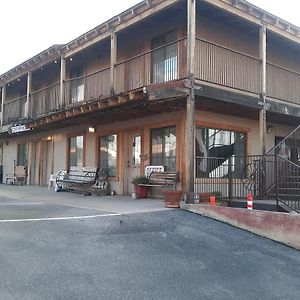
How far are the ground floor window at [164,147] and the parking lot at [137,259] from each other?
3.30 metres

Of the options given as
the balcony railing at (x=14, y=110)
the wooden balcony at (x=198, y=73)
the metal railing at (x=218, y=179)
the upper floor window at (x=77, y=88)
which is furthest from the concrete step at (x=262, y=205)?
the balcony railing at (x=14, y=110)

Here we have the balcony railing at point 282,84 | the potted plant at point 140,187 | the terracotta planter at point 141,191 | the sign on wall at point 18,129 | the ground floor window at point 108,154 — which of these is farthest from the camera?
the sign on wall at point 18,129

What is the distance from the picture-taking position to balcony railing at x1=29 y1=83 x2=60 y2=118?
52.2 ft

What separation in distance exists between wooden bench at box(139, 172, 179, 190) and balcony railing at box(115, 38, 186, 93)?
2.78 m

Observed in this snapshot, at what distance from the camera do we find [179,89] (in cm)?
974

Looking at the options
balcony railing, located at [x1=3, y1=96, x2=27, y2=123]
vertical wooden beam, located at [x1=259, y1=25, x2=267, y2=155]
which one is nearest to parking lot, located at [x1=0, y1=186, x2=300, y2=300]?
vertical wooden beam, located at [x1=259, y1=25, x2=267, y2=155]

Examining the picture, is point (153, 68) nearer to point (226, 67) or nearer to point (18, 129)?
point (226, 67)

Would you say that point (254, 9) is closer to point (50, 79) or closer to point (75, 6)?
point (50, 79)

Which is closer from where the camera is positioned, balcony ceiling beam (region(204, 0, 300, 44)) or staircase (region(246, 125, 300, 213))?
staircase (region(246, 125, 300, 213))

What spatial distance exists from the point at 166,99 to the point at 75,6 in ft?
70.7

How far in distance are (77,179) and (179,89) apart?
686 centimetres

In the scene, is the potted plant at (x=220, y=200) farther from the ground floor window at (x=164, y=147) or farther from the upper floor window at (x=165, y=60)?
the upper floor window at (x=165, y=60)

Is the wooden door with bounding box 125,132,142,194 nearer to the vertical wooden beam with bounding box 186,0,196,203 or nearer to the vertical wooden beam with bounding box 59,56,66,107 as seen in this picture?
the vertical wooden beam with bounding box 59,56,66,107

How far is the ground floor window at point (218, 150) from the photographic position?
1167 cm
